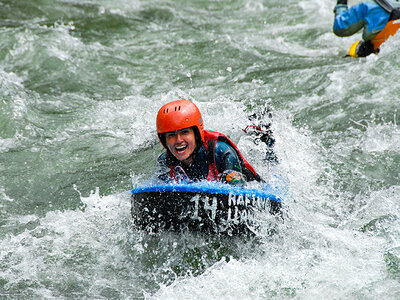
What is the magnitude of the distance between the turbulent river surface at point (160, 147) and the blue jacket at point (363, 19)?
39 cm

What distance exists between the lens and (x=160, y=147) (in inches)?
292

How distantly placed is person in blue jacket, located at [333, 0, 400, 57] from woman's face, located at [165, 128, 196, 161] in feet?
17.3

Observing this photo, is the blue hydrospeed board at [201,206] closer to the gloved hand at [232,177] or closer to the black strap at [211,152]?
the gloved hand at [232,177]

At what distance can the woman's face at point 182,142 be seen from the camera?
16.4 feet

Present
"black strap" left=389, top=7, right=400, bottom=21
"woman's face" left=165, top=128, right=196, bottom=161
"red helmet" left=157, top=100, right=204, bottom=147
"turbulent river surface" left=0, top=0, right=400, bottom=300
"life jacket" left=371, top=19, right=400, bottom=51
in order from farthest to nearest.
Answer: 1. "life jacket" left=371, top=19, right=400, bottom=51
2. "black strap" left=389, top=7, right=400, bottom=21
3. "woman's face" left=165, top=128, right=196, bottom=161
4. "red helmet" left=157, top=100, right=204, bottom=147
5. "turbulent river surface" left=0, top=0, right=400, bottom=300

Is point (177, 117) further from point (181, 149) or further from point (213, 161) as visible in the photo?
point (213, 161)

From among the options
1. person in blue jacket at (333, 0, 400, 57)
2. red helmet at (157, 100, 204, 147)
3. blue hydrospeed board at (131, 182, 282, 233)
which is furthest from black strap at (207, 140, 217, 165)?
person in blue jacket at (333, 0, 400, 57)

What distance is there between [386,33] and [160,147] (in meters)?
4.44

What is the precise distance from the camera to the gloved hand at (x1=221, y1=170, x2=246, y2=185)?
4.76 meters

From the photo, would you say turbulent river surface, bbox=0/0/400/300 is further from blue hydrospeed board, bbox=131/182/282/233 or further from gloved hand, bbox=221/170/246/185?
gloved hand, bbox=221/170/246/185

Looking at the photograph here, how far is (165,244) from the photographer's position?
503 centimetres

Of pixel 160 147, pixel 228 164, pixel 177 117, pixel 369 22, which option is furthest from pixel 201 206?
pixel 369 22

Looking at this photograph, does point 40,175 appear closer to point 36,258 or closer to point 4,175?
point 4,175

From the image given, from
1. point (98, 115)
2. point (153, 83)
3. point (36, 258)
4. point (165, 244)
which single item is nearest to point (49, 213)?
point (36, 258)
